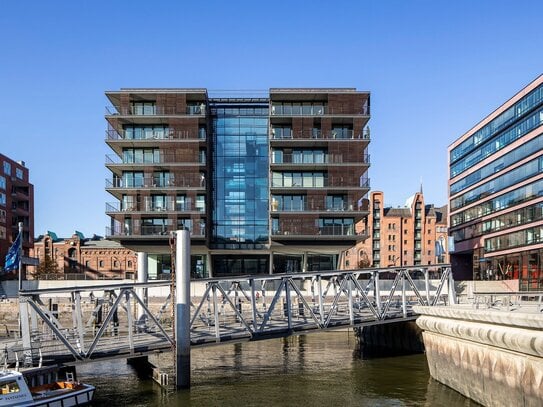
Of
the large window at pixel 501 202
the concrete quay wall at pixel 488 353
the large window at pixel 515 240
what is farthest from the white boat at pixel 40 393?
the large window at pixel 501 202

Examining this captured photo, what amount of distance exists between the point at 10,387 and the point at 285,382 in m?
14.5

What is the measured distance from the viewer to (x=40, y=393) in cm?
Result: 2466

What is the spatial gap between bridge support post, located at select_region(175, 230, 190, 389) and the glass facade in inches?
1506

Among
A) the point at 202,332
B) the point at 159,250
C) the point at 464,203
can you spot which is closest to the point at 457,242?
the point at 464,203

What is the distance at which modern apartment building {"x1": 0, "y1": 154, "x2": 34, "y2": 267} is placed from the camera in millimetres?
96375

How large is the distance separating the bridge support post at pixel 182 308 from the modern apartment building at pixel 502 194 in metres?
55.9

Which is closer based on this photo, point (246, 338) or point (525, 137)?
point (246, 338)

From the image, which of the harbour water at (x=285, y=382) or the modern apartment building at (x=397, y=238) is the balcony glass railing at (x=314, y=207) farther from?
the modern apartment building at (x=397, y=238)

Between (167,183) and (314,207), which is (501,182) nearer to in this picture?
(314,207)

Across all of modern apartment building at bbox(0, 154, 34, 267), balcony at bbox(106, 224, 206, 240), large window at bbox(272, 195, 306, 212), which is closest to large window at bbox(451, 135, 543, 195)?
large window at bbox(272, 195, 306, 212)

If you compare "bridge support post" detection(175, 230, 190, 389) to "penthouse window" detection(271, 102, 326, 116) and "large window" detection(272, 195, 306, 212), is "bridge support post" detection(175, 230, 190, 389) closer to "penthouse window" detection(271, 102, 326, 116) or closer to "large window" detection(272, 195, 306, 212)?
"large window" detection(272, 195, 306, 212)

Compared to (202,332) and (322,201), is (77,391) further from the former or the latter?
(322,201)

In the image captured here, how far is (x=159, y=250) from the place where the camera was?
215 feet

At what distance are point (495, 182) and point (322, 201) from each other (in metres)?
36.1
